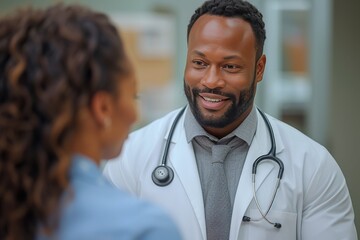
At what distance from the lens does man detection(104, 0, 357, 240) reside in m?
2.16

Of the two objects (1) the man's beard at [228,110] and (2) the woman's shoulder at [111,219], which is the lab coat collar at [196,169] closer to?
(1) the man's beard at [228,110]

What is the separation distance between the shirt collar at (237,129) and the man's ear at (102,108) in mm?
1065

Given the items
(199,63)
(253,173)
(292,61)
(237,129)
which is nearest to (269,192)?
(253,173)

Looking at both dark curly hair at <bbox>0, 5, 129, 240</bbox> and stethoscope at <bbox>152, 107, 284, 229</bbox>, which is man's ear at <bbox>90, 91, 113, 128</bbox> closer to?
dark curly hair at <bbox>0, 5, 129, 240</bbox>

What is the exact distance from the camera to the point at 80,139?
1211mm

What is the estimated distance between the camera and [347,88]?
424cm

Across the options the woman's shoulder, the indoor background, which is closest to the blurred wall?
the indoor background

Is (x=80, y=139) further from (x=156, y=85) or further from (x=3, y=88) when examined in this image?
(x=156, y=85)

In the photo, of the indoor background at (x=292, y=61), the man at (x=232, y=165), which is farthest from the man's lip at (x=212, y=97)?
the indoor background at (x=292, y=61)

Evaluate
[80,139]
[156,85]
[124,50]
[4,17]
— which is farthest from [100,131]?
[156,85]

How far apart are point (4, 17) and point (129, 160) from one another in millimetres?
1120

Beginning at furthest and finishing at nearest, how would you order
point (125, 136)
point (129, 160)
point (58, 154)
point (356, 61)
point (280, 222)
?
point (356, 61) → point (129, 160) → point (280, 222) → point (125, 136) → point (58, 154)

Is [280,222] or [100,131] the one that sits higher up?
[100,131]

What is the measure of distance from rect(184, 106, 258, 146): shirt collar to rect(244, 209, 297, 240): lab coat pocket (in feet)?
0.87
